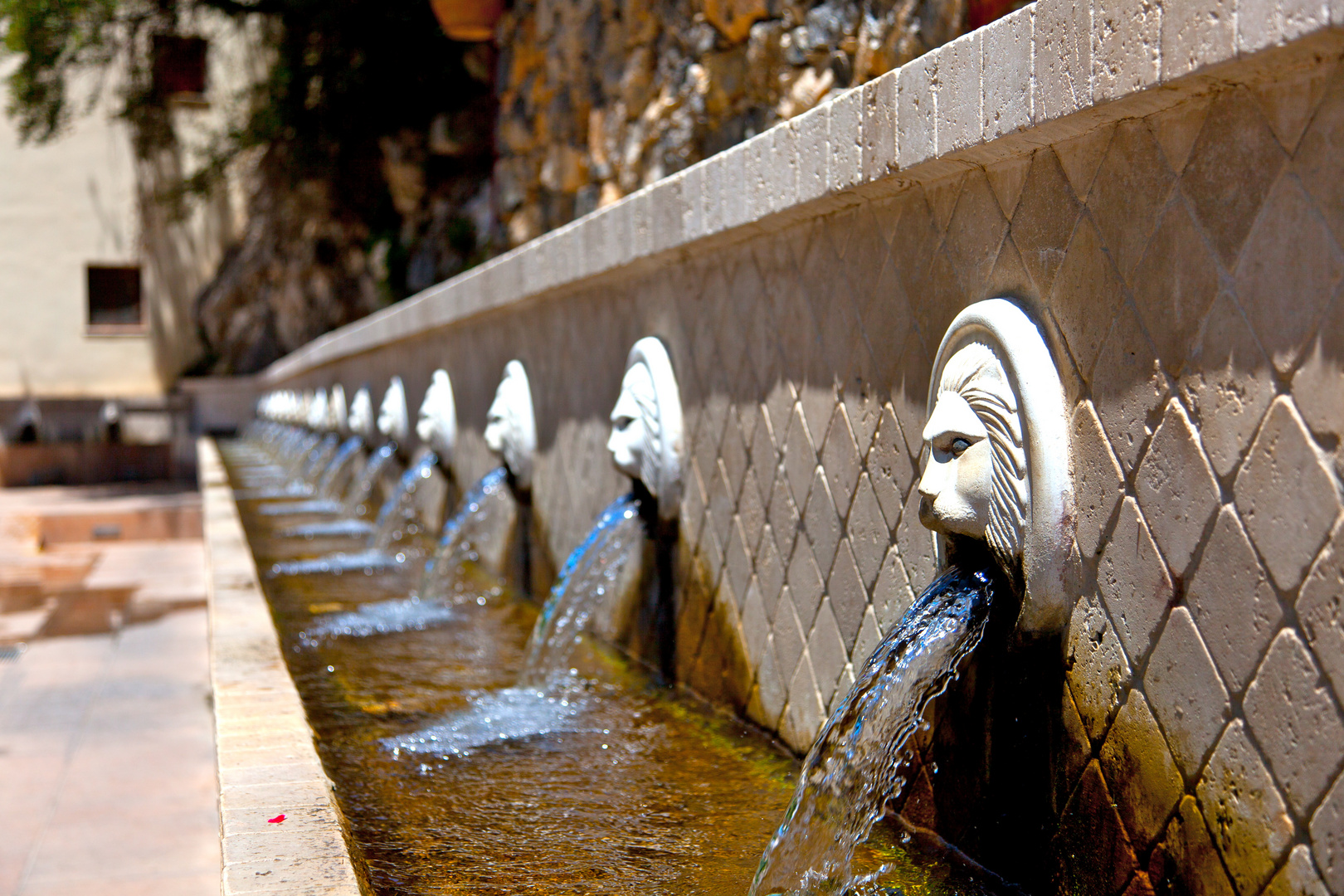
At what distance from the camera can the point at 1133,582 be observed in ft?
4.89

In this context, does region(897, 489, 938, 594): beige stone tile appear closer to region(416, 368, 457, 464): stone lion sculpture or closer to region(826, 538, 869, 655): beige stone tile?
region(826, 538, 869, 655): beige stone tile

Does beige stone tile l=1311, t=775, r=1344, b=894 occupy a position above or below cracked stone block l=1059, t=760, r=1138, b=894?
above

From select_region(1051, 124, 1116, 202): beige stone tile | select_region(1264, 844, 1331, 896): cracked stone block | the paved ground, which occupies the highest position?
select_region(1051, 124, 1116, 202): beige stone tile

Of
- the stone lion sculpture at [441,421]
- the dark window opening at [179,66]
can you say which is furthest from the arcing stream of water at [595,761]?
the dark window opening at [179,66]

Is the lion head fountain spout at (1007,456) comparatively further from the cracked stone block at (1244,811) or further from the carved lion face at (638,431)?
the carved lion face at (638,431)

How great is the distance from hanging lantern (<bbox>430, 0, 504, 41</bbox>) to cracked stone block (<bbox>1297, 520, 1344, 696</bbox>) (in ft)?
36.0

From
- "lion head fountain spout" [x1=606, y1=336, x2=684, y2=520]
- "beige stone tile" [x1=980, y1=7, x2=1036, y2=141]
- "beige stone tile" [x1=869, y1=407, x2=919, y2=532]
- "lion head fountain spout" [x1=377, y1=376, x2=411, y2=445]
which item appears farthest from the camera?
"lion head fountain spout" [x1=377, y1=376, x2=411, y2=445]

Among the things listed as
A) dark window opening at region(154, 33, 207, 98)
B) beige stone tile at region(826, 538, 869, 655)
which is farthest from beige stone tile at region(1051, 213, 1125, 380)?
dark window opening at region(154, 33, 207, 98)

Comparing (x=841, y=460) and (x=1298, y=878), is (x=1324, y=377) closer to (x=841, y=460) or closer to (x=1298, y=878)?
(x=1298, y=878)

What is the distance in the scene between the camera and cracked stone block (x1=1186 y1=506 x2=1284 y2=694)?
129 centimetres

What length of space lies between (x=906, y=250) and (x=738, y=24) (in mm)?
5581

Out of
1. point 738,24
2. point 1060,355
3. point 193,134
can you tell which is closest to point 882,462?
point 1060,355

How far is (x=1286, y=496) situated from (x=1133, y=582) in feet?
0.90

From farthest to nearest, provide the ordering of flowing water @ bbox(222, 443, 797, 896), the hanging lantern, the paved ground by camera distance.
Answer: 1. the hanging lantern
2. the paved ground
3. flowing water @ bbox(222, 443, 797, 896)
